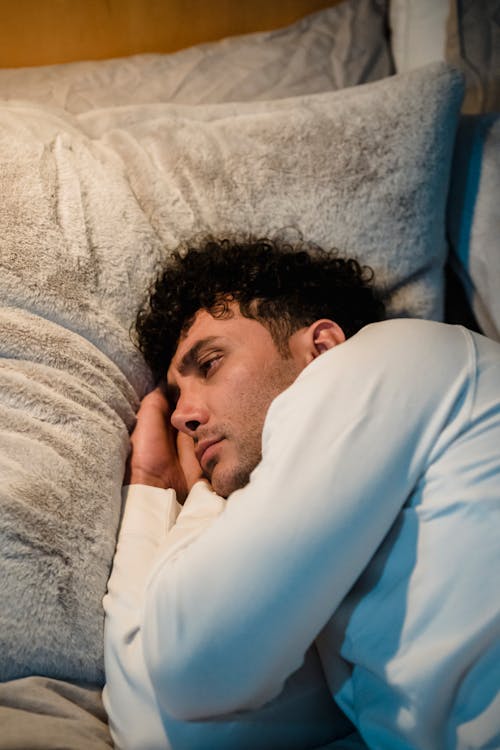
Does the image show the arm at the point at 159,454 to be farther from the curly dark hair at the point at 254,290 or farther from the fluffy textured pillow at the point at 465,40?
the fluffy textured pillow at the point at 465,40

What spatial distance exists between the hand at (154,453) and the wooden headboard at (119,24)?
948 millimetres

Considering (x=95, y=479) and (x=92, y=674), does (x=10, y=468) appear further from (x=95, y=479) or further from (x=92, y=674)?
(x=92, y=674)

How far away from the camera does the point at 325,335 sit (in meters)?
1.18

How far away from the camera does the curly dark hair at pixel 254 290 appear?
1.23 meters

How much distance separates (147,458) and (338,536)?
1.58 feet

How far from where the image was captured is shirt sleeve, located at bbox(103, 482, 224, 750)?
33.6 inches

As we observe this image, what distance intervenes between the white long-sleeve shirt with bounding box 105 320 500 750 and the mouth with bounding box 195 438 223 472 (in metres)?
0.18

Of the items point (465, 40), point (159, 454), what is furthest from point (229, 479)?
point (465, 40)

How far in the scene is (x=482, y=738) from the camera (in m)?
0.76

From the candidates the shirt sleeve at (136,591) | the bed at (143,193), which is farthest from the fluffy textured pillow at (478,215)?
the shirt sleeve at (136,591)

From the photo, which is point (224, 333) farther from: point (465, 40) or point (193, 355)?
point (465, 40)

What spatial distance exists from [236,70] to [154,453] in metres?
0.91

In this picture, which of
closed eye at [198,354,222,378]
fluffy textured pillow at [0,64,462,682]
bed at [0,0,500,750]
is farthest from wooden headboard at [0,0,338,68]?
closed eye at [198,354,222,378]

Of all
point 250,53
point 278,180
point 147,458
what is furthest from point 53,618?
point 250,53
